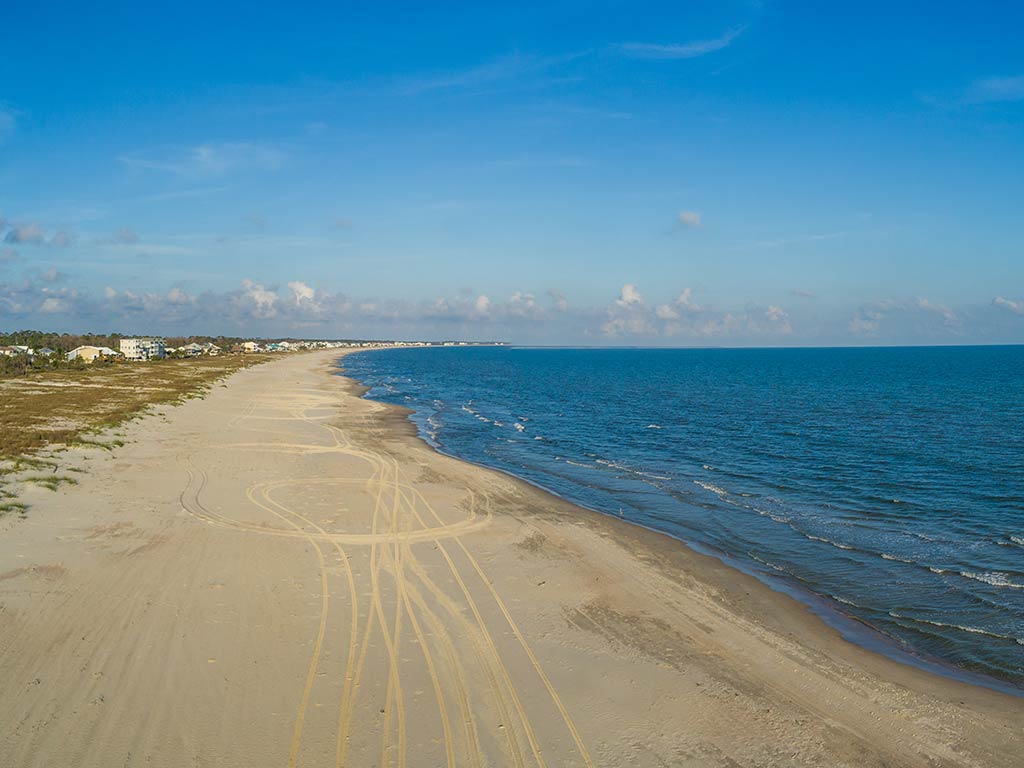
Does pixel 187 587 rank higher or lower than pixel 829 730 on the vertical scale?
higher

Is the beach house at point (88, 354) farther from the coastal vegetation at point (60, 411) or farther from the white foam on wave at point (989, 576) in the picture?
the white foam on wave at point (989, 576)

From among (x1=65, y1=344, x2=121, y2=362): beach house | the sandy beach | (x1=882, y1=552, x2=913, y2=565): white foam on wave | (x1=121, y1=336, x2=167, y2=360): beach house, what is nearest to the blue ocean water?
(x1=882, y1=552, x2=913, y2=565): white foam on wave

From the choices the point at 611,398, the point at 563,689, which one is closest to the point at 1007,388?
the point at 611,398

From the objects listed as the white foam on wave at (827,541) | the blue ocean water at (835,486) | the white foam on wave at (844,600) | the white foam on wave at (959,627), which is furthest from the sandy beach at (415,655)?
the white foam on wave at (827,541)

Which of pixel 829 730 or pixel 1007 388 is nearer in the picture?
pixel 829 730

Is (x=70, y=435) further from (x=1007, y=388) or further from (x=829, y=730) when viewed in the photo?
(x=1007, y=388)
